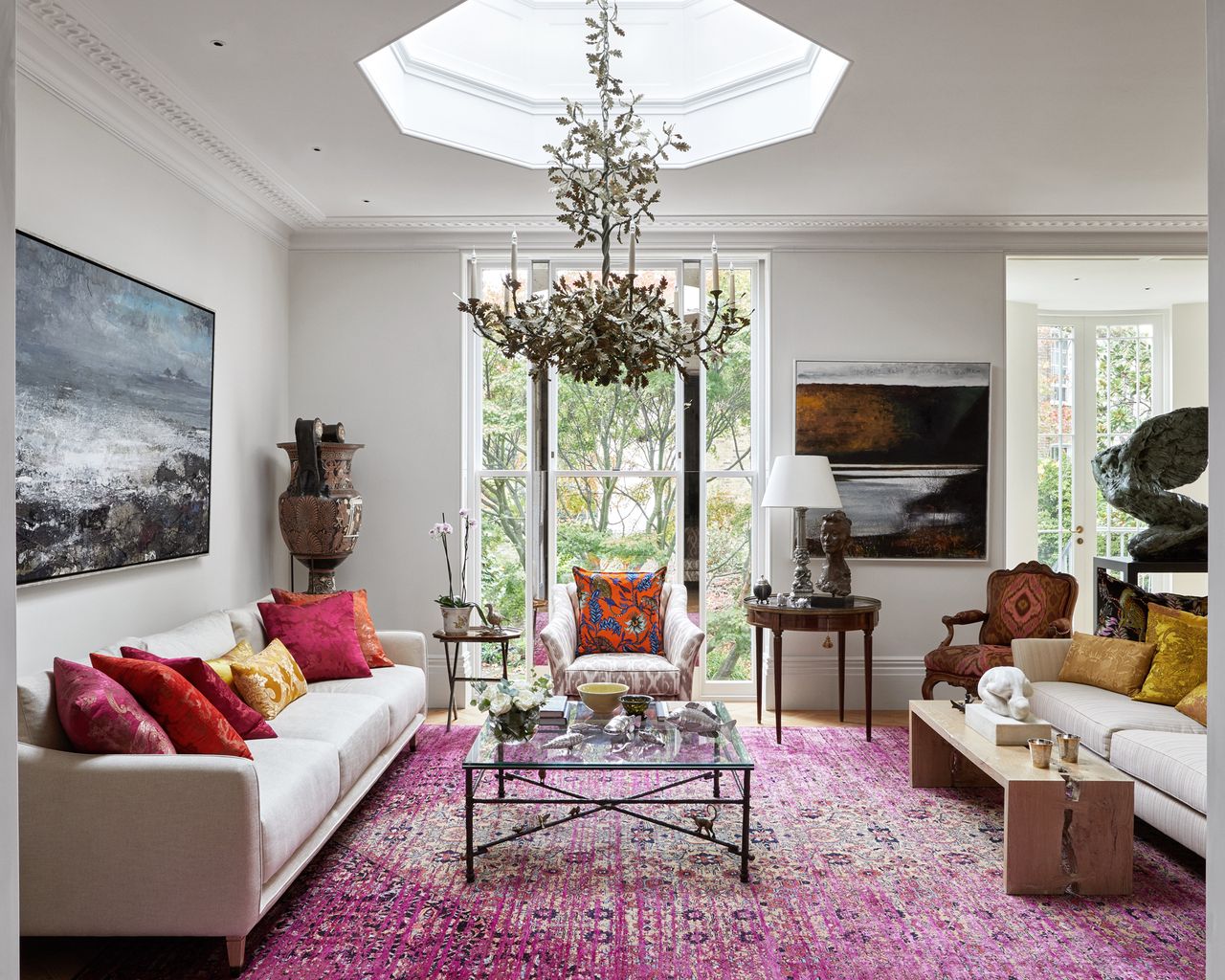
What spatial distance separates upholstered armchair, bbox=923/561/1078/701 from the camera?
190 inches

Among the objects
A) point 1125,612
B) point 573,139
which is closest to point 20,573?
point 573,139

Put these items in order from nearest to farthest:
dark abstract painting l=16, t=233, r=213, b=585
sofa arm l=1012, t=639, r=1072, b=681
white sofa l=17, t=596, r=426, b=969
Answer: white sofa l=17, t=596, r=426, b=969
dark abstract painting l=16, t=233, r=213, b=585
sofa arm l=1012, t=639, r=1072, b=681

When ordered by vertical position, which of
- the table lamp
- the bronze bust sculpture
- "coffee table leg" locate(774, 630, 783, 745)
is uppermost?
the table lamp

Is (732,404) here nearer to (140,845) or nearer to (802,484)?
(802,484)

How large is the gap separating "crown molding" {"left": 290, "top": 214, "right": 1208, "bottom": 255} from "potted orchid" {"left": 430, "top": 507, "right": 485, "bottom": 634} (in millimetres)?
1683

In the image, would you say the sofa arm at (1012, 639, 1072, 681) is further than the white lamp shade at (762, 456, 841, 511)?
No

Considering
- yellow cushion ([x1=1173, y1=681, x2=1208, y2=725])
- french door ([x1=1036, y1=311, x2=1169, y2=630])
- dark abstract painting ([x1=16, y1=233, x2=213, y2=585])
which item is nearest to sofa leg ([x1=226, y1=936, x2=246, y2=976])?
dark abstract painting ([x1=16, y1=233, x2=213, y2=585])

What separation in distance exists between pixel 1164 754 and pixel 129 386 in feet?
13.3

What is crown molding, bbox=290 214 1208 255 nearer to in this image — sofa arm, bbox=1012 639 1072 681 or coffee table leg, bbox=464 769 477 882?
sofa arm, bbox=1012 639 1072 681

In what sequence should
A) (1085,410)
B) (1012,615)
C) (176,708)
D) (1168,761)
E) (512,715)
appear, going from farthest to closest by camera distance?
(1085,410) < (1012,615) < (512,715) < (1168,761) < (176,708)

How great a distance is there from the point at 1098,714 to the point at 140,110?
14.8 feet

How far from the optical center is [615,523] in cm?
578

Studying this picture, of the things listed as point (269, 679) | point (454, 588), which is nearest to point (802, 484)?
point (454, 588)

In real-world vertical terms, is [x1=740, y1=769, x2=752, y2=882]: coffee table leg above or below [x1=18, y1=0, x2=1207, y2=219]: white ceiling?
below
